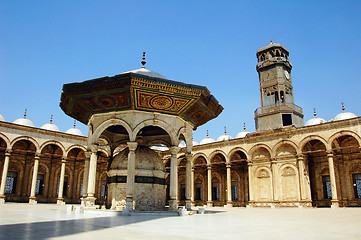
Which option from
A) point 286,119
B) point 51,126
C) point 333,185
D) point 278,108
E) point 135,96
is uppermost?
point 278,108

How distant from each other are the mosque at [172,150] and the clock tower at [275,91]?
10cm

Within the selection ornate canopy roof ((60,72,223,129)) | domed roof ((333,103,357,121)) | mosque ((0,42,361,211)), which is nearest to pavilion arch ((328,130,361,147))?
mosque ((0,42,361,211))

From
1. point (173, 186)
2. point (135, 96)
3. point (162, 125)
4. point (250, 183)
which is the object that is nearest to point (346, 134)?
point (250, 183)

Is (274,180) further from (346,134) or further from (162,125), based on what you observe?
(162,125)

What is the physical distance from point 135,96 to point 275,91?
21.8 metres

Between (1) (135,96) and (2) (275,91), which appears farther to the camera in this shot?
(2) (275,91)

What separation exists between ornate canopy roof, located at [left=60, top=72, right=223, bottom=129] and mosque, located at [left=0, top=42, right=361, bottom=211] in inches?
1.5

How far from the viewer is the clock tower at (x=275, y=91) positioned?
27.8 m

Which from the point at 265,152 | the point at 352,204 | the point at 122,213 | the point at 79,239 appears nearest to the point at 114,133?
the point at 122,213

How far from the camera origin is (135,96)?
1067cm

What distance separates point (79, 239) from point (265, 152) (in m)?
23.2

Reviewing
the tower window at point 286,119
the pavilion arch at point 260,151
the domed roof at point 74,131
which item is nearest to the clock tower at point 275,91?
the tower window at point 286,119

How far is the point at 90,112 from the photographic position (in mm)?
12055

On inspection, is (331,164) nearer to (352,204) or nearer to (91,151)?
(352,204)
